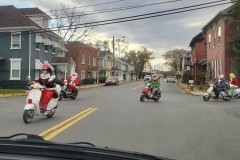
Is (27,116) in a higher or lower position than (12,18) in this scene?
lower

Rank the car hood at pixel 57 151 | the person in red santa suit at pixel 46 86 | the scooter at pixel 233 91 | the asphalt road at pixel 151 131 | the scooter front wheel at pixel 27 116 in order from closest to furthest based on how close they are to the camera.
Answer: the car hood at pixel 57 151 → the asphalt road at pixel 151 131 → the scooter front wheel at pixel 27 116 → the person in red santa suit at pixel 46 86 → the scooter at pixel 233 91

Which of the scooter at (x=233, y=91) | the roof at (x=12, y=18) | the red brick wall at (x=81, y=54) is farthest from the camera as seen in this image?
the red brick wall at (x=81, y=54)

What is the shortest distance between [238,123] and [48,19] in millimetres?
36355

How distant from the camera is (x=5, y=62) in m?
41.8

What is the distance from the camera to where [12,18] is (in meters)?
42.5

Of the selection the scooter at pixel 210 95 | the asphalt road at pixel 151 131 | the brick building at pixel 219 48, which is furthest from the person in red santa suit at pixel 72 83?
the brick building at pixel 219 48

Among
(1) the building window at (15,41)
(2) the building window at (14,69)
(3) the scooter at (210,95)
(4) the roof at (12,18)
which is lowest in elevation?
(3) the scooter at (210,95)

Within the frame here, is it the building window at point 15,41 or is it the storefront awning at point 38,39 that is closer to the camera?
the building window at point 15,41

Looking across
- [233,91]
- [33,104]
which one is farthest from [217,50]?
[33,104]

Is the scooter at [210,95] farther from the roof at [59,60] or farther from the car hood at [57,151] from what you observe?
the roof at [59,60]

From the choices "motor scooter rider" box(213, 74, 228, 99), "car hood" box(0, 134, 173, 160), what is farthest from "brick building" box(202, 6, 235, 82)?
"car hood" box(0, 134, 173, 160)

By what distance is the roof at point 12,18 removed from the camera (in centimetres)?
4150

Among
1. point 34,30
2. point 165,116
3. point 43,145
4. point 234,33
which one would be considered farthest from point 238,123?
point 34,30

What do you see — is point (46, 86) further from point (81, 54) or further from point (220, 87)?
point (81, 54)
